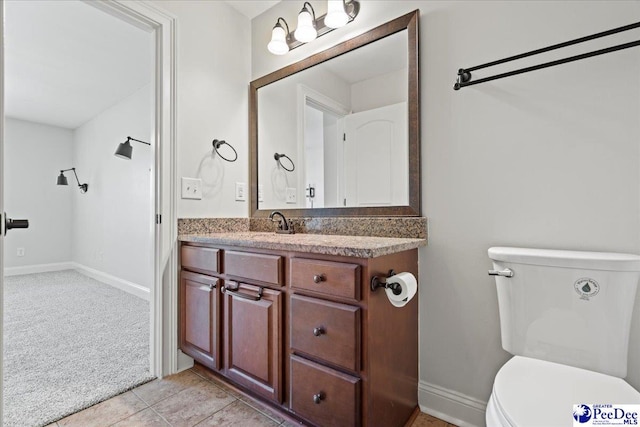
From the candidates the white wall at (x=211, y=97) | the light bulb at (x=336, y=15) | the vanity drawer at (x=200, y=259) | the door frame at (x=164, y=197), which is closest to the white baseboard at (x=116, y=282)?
the door frame at (x=164, y=197)

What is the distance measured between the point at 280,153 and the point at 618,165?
1.66 meters

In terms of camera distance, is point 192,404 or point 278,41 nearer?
point 192,404

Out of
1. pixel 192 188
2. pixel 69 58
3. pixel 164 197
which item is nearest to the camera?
pixel 164 197

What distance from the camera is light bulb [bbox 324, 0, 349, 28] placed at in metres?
1.63

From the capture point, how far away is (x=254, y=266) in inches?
56.6

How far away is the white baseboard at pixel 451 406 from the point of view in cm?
132

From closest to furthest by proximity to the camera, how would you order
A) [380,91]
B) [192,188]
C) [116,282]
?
[380,91], [192,188], [116,282]

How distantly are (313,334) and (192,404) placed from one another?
803 mm

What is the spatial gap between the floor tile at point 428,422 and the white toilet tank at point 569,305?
51 cm

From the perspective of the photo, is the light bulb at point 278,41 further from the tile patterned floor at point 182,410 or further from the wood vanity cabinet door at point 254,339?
the tile patterned floor at point 182,410

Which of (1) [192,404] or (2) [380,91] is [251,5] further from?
(1) [192,404]

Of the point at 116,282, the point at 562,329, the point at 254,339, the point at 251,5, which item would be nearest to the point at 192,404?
the point at 254,339

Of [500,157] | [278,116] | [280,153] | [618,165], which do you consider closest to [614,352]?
[618,165]

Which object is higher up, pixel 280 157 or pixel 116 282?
pixel 280 157
